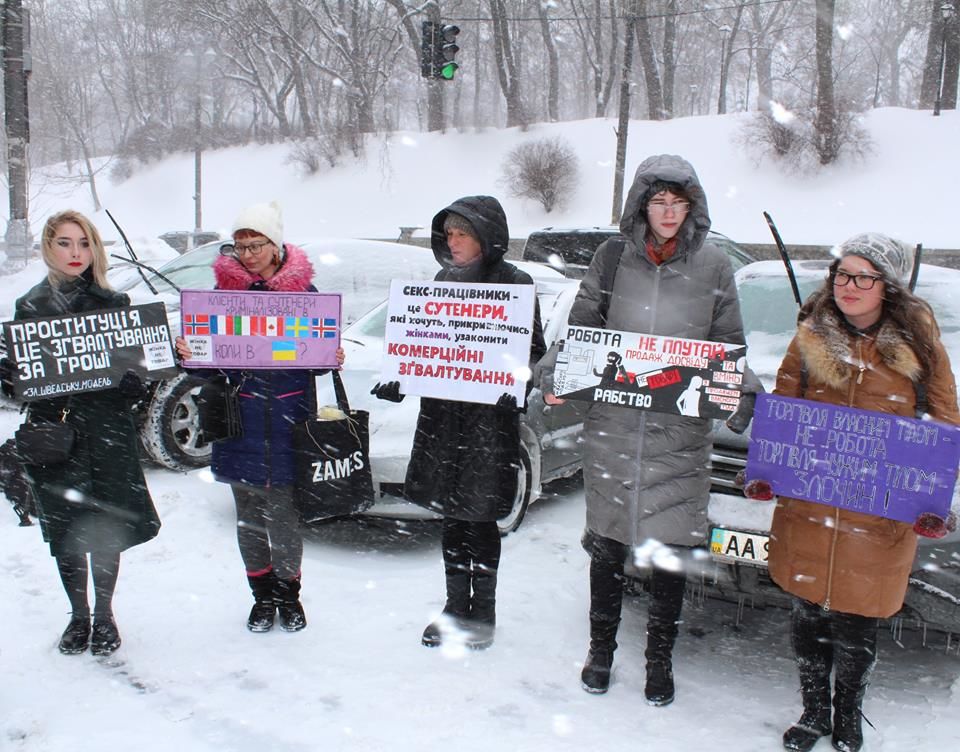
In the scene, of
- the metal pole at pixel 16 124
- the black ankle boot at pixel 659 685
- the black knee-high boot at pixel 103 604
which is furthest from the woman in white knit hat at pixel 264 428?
the metal pole at pixel 16 124

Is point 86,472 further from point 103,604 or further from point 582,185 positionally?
point 582,185

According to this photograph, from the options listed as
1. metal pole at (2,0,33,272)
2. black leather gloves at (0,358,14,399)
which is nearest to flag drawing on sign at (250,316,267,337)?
black leather gloves at (0,358,14,399)

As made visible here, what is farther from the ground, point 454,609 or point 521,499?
point 521,499

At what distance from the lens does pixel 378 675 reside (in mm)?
3455

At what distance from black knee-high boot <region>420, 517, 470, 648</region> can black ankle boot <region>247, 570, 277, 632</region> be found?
70 centimetres

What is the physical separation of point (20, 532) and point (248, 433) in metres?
2.06

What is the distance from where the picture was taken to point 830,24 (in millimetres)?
24031

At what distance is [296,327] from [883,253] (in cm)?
229

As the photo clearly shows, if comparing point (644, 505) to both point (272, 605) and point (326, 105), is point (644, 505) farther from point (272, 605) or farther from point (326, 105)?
point (326, 105)

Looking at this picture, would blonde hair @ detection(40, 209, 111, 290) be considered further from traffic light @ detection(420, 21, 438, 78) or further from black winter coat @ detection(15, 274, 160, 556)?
traffic light @ detection(420, 21, 438, 78)

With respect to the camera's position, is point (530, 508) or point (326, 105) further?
point (326, 105)

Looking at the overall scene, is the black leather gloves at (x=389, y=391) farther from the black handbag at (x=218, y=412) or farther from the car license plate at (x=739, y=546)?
the car license plate at (x=739, y=546)

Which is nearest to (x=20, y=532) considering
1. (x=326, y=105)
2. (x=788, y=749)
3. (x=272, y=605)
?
(x=272, y=605)

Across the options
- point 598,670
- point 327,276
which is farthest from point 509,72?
point 598,670
